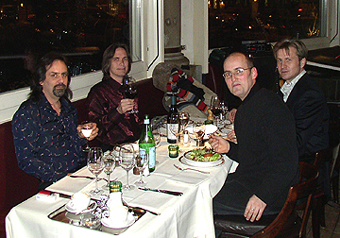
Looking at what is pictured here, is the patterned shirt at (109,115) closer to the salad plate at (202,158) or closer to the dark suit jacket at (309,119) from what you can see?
the salad plate at (202,158)

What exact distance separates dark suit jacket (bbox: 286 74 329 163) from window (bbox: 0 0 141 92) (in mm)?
1975

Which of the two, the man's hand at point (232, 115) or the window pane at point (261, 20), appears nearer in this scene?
the man's hand at point (232, 115)

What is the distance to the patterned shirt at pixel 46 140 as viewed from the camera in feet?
7.47

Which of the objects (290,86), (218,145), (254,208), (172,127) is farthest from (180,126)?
(290,86)

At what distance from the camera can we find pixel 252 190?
217 centimetres

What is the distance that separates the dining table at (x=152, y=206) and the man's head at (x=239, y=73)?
0.44 m

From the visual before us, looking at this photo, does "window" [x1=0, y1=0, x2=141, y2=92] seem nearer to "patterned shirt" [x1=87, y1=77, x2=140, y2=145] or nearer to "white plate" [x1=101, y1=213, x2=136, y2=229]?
"patterned shirt" [x1=87, y1=77, x2=140, y2=145]

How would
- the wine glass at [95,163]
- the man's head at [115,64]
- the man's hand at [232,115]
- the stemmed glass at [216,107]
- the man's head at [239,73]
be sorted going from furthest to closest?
1. the man's hand at [232,115]
2. the man's head at [115,64]
3. the stemmed glass at [216,107]
4. the man's head at [239,73]
5. the wine glass at [95,163]

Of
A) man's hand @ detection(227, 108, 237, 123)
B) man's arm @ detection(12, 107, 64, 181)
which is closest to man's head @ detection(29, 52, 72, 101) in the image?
man's arm @ detection(12, 107, 64, 181)

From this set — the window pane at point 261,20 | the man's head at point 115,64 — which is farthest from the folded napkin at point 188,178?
the window pane at point 261,20

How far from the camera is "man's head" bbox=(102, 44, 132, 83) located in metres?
3.29

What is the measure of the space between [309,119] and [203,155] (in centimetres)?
89

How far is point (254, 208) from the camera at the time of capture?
2.08 meters

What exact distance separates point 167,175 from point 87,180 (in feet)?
1.35
